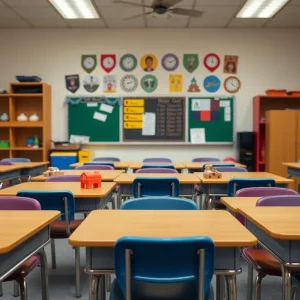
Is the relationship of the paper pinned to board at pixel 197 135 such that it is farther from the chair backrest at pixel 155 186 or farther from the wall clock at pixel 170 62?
the chair backrest at pixel 155 186

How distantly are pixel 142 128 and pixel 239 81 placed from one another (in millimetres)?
2145

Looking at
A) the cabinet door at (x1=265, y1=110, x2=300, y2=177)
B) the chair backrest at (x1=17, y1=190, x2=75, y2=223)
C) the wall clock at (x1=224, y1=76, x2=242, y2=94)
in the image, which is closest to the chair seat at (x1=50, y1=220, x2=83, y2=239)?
the chair backrest at (x1=17, y1=190, x2=75, y2=223)

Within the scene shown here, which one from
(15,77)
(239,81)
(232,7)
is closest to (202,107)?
(239,81)

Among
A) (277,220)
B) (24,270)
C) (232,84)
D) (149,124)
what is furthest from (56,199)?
(232,84)

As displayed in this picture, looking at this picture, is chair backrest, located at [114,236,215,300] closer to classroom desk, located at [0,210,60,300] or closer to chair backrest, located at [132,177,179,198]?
classroom desk, located at [0,210,60,300]

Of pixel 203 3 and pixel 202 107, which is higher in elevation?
pixel 203 3

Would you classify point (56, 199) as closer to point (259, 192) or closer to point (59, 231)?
point (59, 231)

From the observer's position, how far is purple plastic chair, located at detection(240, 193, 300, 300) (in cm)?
192

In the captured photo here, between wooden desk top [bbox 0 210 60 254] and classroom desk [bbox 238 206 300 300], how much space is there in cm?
97

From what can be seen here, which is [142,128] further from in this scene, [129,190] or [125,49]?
[129,190]

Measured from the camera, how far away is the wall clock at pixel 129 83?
7215mm

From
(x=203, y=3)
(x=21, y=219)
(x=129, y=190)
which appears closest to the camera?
(x=21, y=219)

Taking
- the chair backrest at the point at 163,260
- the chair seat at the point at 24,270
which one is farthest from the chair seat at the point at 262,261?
the chair seat at the point at 24,270

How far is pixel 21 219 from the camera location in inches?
67.1
